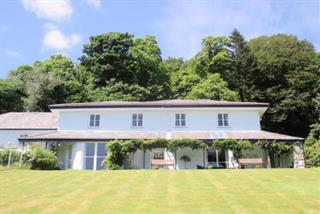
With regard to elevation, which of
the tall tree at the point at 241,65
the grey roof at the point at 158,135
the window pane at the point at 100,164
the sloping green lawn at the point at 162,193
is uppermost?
the tall tree at the point at 241,65

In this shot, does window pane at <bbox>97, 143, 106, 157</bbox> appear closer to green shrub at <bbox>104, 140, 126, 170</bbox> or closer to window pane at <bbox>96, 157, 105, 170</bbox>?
window pane at <bbox>96, 157, 105, 170</bbox>

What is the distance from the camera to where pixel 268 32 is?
5803 cm

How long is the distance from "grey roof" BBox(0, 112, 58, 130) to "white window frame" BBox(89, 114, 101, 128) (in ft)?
21.5

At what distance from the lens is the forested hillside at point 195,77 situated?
156 feet

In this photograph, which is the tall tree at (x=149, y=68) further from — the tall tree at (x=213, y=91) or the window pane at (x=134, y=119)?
the window pane at (x=134, y=119)

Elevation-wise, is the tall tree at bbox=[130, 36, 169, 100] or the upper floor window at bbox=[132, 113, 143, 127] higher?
the tall tree at bbox=[130, 36, 169, 100]

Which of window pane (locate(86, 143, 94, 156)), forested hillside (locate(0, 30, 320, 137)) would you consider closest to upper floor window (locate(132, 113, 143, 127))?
window pane (locate(86, 143, 94, 156))

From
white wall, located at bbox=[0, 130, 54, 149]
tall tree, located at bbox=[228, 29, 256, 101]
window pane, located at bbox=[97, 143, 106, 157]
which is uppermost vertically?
tall tree, located at bbox=[228, 29, 256, 101]

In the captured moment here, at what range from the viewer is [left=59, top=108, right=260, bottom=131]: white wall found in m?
32.4

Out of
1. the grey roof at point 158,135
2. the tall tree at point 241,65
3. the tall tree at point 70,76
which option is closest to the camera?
the grey roof at point 158,135

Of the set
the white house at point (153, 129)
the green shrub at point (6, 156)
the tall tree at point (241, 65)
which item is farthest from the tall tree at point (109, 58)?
the green shrub at point (6, 156)

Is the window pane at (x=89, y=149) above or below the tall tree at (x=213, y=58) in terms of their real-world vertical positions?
below

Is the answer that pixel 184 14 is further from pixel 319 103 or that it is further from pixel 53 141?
pixel 319 103

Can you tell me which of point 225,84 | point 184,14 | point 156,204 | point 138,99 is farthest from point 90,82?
point 156,204
